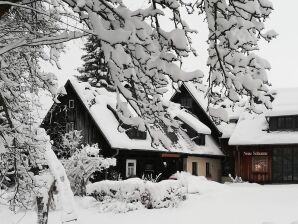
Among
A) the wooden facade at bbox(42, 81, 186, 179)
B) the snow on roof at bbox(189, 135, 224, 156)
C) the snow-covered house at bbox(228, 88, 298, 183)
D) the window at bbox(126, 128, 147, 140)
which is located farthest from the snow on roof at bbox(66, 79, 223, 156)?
the snow-covered house at bbox(228, 88, 298, 183)

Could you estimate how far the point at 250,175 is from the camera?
119 ft

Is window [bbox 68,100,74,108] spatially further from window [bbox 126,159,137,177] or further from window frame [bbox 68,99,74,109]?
window [bbox 126,159,137,177]

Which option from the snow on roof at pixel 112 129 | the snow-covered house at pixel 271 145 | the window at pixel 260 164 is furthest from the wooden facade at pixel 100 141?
the window at pixel 260 164

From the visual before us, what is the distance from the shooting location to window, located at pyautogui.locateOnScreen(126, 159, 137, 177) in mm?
29022

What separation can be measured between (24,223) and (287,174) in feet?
82.2

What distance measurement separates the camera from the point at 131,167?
29.4 m

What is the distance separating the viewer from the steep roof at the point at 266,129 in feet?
113

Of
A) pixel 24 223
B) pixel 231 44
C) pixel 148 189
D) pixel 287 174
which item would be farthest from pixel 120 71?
pixel 287 174

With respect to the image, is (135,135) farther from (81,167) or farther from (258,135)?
(258,135)

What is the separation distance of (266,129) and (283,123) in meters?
1.46

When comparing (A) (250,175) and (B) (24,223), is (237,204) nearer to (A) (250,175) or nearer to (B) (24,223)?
(B) (24,223)

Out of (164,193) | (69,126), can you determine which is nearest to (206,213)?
(164,193)

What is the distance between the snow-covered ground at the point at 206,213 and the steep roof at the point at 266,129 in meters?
11.5

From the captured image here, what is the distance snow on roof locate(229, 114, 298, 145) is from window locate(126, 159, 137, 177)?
32.7 ft
